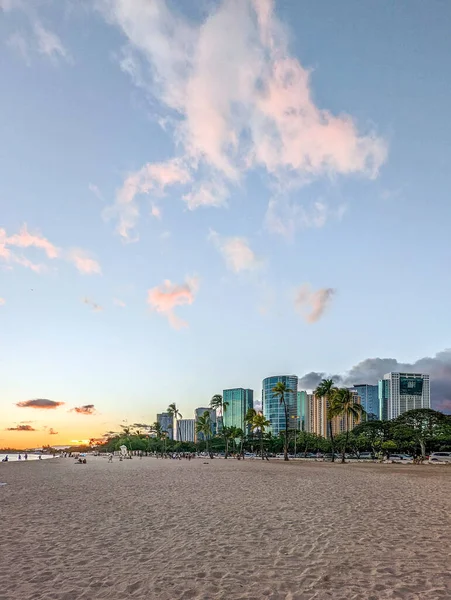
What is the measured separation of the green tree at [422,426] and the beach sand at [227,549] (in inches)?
2389

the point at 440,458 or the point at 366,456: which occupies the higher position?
the point at 440,458

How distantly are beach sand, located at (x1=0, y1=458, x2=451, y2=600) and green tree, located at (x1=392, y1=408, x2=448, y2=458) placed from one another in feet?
199

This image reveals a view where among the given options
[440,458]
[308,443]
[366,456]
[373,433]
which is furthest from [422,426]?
[308,443]

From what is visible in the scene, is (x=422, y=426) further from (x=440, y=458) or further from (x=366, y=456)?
(x=366, y=456)

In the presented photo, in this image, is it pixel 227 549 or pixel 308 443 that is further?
pixel 308 443

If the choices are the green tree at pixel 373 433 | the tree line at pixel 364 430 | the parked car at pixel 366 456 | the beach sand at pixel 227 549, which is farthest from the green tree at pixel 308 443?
the beach sand at pixel 227 549

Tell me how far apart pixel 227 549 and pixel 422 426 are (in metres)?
75.5

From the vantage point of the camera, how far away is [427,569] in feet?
29.7

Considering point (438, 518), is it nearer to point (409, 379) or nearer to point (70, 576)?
point (70, 576)

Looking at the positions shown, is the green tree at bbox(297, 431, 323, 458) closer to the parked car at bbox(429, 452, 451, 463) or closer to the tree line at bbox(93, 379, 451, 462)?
the tree line at bbox(93, 379, 451, 462)

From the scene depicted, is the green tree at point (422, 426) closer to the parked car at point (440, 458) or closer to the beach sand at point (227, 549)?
the parked car at point (440, 458)

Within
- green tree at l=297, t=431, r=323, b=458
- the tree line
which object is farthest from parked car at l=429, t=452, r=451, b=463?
green tree at l=297, t=431, r=323, b=458

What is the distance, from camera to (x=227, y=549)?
1088cm

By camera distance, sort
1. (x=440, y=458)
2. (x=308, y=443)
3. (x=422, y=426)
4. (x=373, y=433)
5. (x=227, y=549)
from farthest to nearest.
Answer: (x=308, y=443), (x=373, y=433), (x=422, y=426), (x=440, y=458), (x=227, y=549)
